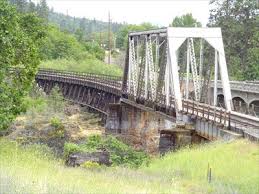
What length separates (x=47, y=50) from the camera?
360 feet

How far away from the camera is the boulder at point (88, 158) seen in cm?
2565

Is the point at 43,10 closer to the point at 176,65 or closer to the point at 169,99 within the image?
the point at 169,99

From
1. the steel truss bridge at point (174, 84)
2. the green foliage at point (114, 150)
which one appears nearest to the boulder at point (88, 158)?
the green foliage at point (114, 150)

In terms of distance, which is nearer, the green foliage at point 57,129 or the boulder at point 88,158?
the boulder at point 88,158

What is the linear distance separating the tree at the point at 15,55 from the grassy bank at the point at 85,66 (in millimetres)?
63302

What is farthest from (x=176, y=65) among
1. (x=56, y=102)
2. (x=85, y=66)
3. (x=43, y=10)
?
(x=43, y=10)

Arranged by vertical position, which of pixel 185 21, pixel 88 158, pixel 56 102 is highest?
pixel 185 21

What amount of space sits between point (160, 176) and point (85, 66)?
3216 inches

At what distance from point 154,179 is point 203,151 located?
5.81 m

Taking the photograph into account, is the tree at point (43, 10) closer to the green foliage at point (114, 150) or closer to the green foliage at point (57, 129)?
the green foliage at point (57, 129)

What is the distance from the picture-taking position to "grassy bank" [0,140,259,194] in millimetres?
12239

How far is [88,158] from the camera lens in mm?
26172

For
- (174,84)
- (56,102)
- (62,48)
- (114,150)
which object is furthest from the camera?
(62,48)

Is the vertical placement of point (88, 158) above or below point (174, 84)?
below
